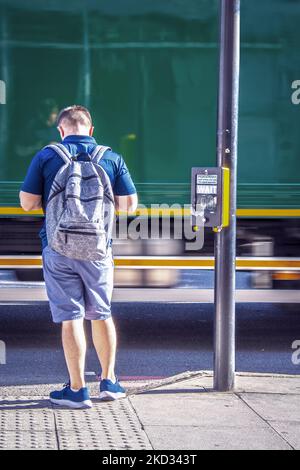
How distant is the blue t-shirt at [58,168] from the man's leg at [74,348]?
52 centimetres

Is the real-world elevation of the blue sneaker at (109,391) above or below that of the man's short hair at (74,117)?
below

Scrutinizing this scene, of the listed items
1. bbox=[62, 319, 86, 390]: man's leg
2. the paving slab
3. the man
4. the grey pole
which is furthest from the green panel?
the paving slab

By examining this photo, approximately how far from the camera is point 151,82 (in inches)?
349

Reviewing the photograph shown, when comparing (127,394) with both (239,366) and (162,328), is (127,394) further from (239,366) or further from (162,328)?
(162,328)

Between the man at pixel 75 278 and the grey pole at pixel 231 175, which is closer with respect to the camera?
the man at pixel 75 278

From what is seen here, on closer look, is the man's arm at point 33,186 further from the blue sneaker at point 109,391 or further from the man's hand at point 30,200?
the blue sneaker at point 109,391

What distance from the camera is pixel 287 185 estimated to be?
8.90m

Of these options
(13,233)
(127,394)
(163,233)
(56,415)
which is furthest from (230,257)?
(13,233)

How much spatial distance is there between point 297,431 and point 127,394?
125 cm

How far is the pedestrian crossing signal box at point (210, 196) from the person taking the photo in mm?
6449

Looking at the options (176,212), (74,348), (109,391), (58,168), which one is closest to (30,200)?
(58,168)

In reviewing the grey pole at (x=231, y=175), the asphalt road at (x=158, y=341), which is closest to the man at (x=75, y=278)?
the grey pole at (x=231, y=175)
